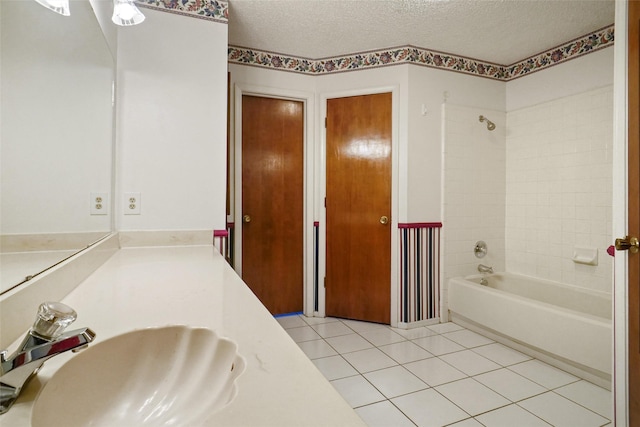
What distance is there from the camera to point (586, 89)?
101 inches

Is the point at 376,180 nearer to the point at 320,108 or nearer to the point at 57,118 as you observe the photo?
the point at 320,108

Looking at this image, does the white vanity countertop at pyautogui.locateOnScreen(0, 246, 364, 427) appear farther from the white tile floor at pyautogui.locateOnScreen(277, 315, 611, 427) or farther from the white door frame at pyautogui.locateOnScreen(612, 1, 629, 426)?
the white door frame at pyautogui.locateOnScreen(612, 1, 629, 426)

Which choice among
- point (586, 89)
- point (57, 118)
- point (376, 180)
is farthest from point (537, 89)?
point (57, 118)

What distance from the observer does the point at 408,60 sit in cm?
271

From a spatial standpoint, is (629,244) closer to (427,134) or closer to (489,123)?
(427,134)

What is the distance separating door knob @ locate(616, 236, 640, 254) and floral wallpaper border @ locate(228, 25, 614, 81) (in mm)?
2021

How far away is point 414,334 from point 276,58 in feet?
8.64

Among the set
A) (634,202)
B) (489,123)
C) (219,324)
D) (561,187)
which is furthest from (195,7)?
(561,187)

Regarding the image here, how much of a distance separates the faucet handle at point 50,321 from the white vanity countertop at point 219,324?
0.09 metres

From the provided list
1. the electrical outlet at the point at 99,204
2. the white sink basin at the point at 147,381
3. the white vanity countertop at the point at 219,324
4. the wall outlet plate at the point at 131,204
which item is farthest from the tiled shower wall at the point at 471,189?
the white sink basin at the point at 147,381

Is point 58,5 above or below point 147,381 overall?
above

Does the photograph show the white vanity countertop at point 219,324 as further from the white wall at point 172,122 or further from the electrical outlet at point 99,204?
the white wall at point 172,122

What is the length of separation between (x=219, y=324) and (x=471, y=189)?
9.30ft

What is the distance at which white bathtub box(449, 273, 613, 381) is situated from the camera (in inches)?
74.6
